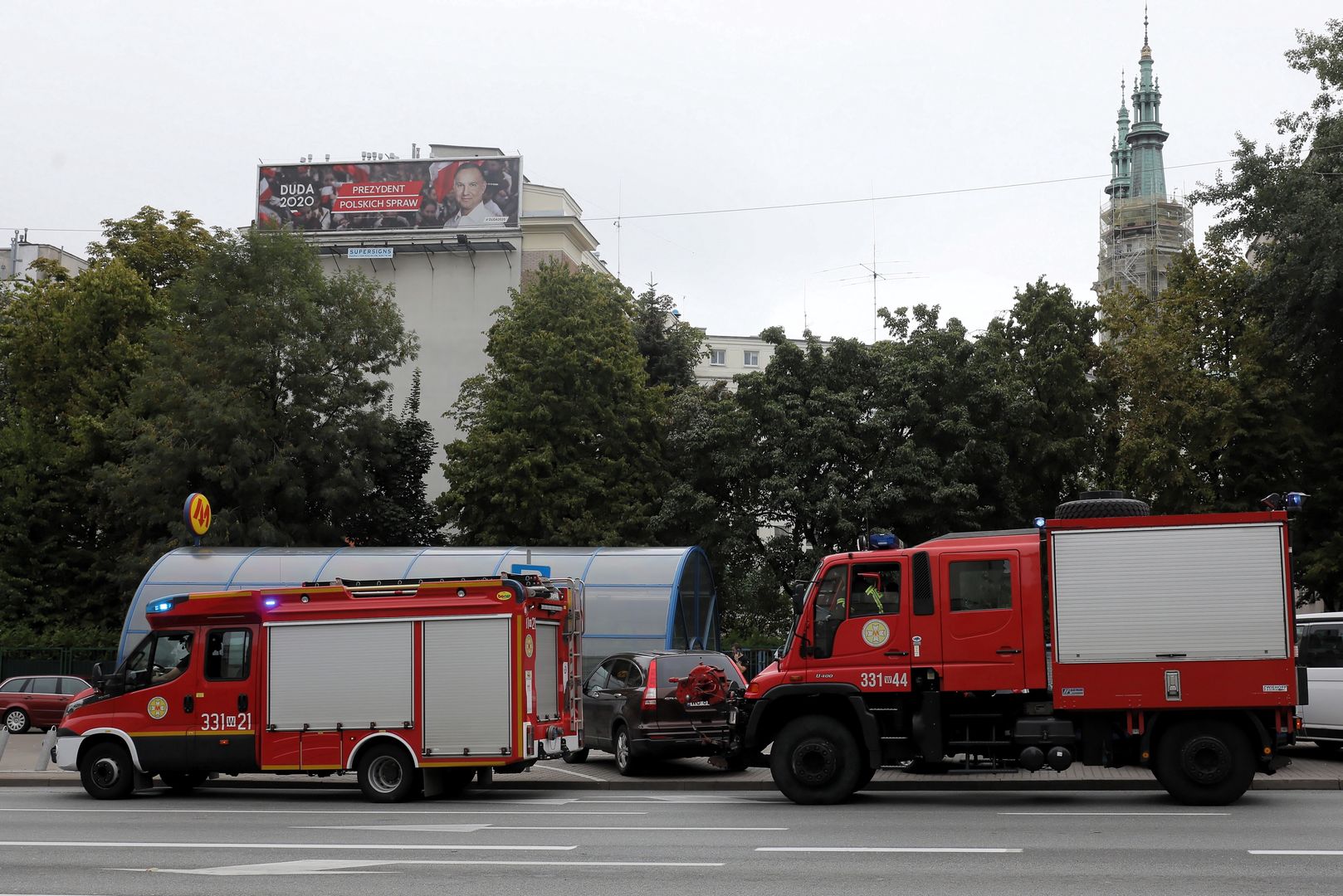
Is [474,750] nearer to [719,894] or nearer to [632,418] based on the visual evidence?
[719,894]

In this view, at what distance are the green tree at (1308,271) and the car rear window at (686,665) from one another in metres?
17.9

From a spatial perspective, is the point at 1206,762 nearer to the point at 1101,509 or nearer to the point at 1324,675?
the point at 1101,509

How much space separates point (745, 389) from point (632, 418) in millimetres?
3997

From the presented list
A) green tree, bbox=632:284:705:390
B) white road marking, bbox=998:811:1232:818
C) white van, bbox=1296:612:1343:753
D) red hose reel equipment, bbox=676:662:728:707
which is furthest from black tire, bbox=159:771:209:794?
green tree, bbox=632:284:705:390

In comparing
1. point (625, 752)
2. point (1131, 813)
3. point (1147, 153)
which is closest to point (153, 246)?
point (625, 752)

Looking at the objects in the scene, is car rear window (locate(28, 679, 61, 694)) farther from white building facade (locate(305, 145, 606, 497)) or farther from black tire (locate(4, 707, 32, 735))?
white building facade (locate(305, 145, 606, 497))

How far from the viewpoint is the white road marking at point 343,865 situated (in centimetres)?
1022

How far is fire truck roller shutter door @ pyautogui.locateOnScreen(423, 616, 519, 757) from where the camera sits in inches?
640

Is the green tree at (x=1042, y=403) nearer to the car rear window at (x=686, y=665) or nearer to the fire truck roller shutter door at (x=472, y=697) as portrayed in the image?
the car rear window at (x=686, y=665)

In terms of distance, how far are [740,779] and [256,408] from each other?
78.4 ft

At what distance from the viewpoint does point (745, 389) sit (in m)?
39.1

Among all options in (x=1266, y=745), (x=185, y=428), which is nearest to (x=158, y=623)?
(x=1266, y=745)

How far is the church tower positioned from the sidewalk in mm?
44065

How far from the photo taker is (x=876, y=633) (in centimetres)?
1525
